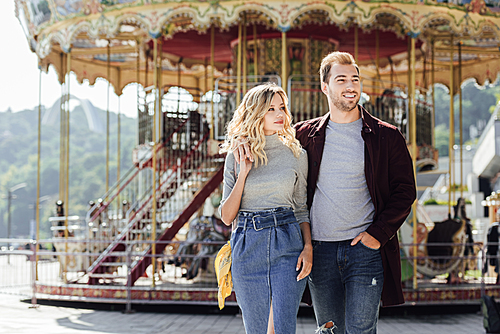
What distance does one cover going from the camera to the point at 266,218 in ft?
11.3

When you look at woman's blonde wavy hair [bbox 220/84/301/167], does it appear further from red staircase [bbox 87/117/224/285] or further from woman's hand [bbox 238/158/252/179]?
red staircase [bbox 87/117/224/285]

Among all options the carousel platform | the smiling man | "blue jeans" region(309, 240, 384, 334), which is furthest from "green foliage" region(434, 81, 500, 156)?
"blue jeans" region(309, 240, 384, 334)

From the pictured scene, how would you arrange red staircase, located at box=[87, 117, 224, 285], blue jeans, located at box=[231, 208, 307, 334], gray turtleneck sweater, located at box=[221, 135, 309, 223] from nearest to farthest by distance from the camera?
1. blue jeans, located at box=[231, 208, 307, 334]
2. gray turtleneck sweater, located at box=[221, 135, 309, 223]
3. red staircase, located at box=[87, 117, 224, 285]

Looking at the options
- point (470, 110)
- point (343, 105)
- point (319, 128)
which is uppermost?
point (470, 110)

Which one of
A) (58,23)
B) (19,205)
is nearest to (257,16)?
(58,23)

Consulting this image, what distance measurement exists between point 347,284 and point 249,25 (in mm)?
10838

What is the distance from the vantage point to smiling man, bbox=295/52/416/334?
139 inches

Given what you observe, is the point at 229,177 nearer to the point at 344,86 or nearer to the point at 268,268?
the point at 268,268

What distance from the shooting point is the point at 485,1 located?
1160 cm

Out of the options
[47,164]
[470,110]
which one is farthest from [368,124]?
[470,110]

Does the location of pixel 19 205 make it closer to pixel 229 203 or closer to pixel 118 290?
pixel 118 290

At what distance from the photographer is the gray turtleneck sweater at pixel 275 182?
350 cm

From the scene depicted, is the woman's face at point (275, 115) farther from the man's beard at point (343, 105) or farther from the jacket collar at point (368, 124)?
the jacket collar at point (368, 124)

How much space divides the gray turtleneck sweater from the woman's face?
8 centimetres
